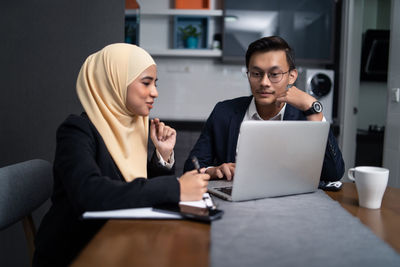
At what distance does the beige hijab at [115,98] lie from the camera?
3.83ft

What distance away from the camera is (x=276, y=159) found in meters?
0.97

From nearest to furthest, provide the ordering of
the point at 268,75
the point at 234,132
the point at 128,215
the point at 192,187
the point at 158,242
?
1. the point at 158,242
2. the point at 128,215
3. the point at 192,187
4. the point at 268,75
5. the point at 234,132

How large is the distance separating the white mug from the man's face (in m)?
0.67

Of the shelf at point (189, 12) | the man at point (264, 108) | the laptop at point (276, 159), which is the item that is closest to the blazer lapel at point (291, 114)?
the man at point (264, 108)

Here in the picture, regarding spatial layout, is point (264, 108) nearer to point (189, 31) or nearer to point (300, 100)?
point (300, 100)

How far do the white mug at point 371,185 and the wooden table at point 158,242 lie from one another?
7cm

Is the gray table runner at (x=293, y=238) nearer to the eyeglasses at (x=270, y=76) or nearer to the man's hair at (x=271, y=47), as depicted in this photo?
the eyeglasses at (x=270, y=76)

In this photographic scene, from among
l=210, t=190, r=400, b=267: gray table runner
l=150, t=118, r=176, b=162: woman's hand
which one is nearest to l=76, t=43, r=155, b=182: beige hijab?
l=150, t=118, r=176, b=162: woman's hand

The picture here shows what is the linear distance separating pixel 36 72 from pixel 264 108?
1174mm

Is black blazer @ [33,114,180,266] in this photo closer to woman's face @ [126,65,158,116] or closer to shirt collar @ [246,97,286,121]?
woman's face @ [126,65,158,116]

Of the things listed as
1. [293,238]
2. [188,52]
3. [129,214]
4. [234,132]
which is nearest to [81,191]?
[129,214]

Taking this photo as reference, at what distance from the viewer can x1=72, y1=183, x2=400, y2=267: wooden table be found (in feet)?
1.96

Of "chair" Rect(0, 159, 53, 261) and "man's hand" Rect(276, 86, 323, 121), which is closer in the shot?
"chair" Rect(0, 159, 53, 261)

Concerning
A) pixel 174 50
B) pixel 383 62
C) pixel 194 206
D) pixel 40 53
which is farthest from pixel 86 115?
pixel 383 62
